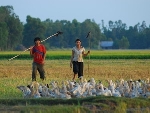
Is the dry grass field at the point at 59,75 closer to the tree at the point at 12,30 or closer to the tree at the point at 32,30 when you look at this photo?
the tree at the point at 12,30

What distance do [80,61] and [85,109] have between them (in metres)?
6.96

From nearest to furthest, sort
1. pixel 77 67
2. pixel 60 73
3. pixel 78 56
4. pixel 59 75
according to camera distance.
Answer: pixel 78 56 → pixel 77 67 → pixel 59 75 → pixel 60 73

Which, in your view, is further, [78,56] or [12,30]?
[12,30]

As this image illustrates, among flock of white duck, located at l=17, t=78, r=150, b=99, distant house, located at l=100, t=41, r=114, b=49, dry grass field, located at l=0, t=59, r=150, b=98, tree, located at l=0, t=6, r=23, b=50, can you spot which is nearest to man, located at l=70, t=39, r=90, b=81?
dry grass field, located at l=0, t=59, r=150, b=98

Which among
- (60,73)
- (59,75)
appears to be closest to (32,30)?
(60,73)

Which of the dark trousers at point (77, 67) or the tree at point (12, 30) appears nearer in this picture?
the dark trousers at point (77, 67)

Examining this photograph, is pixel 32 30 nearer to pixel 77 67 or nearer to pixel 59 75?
pixel 59 75

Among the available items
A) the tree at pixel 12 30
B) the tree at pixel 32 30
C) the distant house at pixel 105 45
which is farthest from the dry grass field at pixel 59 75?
the distant house at pixel 105 45

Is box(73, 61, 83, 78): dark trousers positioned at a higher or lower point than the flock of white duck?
higher

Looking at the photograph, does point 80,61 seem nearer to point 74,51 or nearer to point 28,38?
point 74,51

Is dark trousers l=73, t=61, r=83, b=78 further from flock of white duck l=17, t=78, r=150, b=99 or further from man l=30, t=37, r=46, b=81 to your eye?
flock of white duck l=17, t=78, r=150, b=99

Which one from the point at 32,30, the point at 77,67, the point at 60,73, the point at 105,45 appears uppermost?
the point at 32,30

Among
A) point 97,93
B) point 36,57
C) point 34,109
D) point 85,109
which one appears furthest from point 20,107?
point 36,57

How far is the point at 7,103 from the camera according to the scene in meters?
12.3
